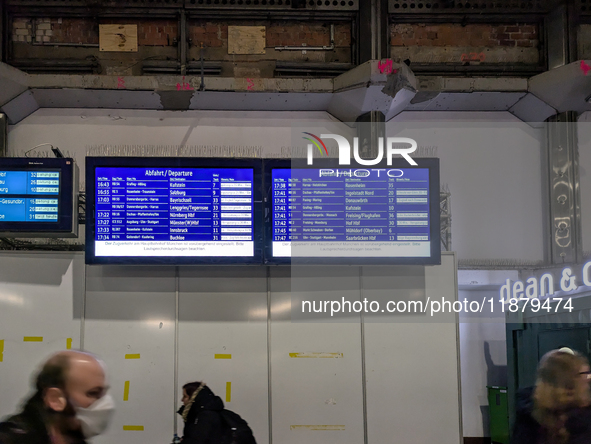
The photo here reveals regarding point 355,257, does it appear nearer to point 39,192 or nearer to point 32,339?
point 39,192

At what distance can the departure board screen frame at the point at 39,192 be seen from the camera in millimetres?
4949

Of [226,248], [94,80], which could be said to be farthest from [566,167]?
[94,80]

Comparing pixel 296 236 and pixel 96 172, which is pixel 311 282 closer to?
pixel 296 236

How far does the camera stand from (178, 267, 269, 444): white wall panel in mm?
5066

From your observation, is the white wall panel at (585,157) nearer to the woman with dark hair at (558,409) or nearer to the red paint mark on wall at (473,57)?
the red paint mark on wall at (473,57)

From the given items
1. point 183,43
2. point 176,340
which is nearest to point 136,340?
point 176,340

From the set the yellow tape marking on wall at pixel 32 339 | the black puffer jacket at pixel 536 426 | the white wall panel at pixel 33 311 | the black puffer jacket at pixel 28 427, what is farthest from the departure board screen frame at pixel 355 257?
the black puffer jacket at pixel 28 427

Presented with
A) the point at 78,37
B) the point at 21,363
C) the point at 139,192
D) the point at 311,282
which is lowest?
the point at 21,363

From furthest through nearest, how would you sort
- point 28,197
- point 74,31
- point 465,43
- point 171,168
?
point 465,43 → point 74,31 → point 171,168 → point 28,197

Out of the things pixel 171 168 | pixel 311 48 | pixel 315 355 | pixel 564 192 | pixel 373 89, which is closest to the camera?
pixel 171 168

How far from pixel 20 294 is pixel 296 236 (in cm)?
261

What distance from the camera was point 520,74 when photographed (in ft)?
22.4

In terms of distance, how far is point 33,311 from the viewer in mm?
5074

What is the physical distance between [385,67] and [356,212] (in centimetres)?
183
